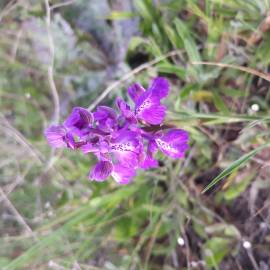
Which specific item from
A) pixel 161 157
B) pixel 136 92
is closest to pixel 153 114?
pixel 136 92

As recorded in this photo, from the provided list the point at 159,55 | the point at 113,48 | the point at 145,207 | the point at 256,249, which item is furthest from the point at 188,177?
the point at 113,48

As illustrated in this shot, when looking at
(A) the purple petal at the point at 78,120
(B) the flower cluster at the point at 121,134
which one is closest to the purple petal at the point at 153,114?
(B) the flower cluster at the point at 121,134

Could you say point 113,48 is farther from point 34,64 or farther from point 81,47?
point 34,64

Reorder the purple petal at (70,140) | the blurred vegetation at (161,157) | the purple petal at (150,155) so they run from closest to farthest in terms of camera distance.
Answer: the purple petal at (70,140) → the purple petal at (150,155) → the blurred vegetation at (161,157)

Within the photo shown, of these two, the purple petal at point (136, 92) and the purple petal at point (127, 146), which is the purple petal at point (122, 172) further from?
the purple petal at point (136, 92)

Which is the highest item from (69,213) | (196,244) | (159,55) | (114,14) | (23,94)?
(114,14)

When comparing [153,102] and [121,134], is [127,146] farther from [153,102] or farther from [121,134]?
[153,102]

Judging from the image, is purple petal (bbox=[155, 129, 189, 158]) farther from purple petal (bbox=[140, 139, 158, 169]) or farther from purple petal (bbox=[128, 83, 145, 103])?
purple petal (bbox=[128, 83, 145, 103])
